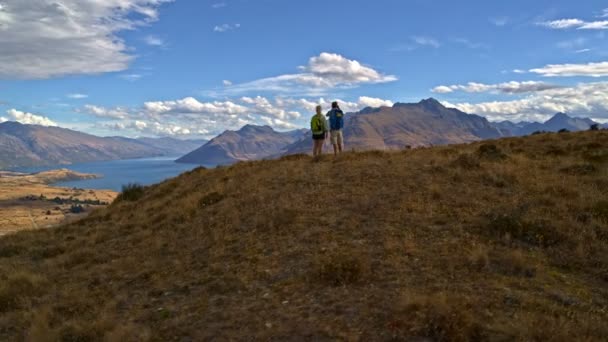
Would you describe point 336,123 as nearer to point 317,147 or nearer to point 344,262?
point 317,147

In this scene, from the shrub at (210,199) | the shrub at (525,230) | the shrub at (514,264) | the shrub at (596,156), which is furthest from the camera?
the shrub at (596,156)

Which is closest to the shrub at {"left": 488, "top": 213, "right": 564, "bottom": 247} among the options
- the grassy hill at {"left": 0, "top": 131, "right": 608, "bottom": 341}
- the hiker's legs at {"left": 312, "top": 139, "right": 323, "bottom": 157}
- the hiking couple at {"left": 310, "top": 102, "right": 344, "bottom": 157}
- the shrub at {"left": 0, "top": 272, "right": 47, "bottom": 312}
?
the grassy hill at {"left": 0, "top": 131, "right": 608, "bottom": 341}

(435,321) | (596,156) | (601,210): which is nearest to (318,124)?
(596,156)

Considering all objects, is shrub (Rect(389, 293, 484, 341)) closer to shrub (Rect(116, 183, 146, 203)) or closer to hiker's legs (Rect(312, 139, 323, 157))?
hiker's legs (Rect(312, 139, 323, 157))

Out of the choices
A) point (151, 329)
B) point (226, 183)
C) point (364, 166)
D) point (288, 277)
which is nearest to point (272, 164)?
point (226, 183)

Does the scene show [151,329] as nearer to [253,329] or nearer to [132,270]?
[253,329]

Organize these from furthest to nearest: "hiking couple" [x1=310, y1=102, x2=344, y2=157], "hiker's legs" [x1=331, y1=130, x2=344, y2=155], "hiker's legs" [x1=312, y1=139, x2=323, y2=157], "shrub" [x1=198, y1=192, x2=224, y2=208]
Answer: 1. "hiker's legs" [x1=312, y1=139, x2=323, y2=157]
2. "hiker's legs" [x1=331, y1=130, x2=344, y2=155]
3. "hiking couple" [x1=310, y1=102, x2=344, y2=157]
4. "shrub" [x1=198, y1=192, x2=224, y2=208]

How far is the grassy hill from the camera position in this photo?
7.67m

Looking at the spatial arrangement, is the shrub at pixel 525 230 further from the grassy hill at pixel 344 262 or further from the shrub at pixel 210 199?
the shrub at pixel 210 199

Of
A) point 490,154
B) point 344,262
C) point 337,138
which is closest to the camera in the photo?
point 344,262

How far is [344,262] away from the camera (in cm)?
982

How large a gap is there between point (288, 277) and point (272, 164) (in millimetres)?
15205

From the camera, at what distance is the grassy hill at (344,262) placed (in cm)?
767

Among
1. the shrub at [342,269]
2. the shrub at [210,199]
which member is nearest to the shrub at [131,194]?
the shrub at [210,199]
